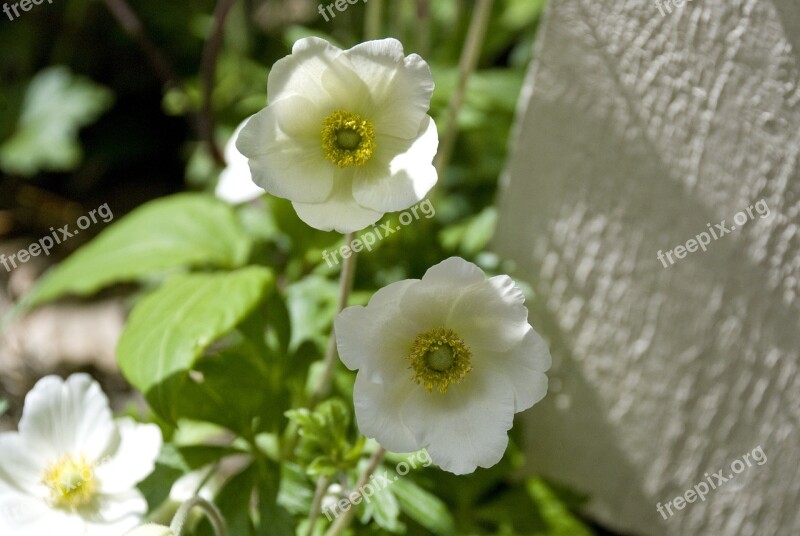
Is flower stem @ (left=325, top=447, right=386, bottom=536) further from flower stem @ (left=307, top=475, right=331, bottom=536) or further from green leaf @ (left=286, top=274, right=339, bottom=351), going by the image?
green leaf @ (left=286, top=274, right=339, bottom=351)

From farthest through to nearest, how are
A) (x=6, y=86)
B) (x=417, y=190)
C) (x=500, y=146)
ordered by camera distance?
(x=6, y=86) → (x=500, y=146) → (x=417, y=190)

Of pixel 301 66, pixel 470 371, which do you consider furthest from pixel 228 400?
pixel 301 66

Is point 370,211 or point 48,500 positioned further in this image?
point 48,500

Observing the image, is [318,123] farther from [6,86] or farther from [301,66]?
[6,86]

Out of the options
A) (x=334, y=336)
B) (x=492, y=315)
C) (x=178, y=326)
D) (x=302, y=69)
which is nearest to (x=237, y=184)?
(x=178, y=326)

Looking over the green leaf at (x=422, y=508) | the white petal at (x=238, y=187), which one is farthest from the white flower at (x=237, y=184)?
the green leaf at (x=422, y=508)

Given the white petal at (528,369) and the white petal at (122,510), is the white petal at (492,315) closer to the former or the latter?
the white petal at (528,369)
